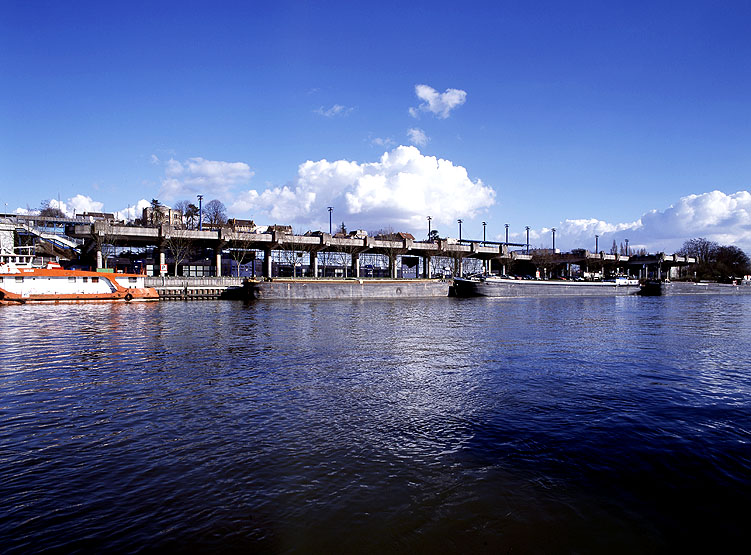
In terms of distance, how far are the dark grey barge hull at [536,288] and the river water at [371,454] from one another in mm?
51352

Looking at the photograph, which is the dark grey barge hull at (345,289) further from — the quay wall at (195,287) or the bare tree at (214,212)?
the bare tree at (214,212)

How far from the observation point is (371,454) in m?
7.37

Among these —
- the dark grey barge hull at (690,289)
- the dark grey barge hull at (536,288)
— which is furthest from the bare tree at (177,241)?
the dark grey barge hull at (690,289)

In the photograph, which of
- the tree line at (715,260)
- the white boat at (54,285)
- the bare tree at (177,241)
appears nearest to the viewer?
the white boat at (54,285)

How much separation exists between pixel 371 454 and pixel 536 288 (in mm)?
68834

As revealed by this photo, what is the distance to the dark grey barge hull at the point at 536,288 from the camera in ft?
220

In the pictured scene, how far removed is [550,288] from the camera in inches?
2889

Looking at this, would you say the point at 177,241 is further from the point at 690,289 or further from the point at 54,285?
the point at 690,289

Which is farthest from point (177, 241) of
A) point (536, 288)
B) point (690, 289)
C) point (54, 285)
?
point (690, 289)

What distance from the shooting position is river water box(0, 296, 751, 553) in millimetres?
5215

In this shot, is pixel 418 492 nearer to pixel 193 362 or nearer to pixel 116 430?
pixel 116 430

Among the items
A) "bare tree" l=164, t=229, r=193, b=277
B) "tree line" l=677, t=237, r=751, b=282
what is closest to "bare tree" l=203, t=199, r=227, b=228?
"bare tree" l=164, t=229, r=193, b=277

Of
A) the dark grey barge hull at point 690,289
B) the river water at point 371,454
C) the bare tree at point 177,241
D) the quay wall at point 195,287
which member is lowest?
the dark grey barge hull at point 690,289

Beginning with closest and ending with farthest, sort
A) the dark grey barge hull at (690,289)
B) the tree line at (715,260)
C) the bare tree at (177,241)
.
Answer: the bare tree at (177,241)
the dark grey barge hull at (690,289)
the tree line at (715,260)
